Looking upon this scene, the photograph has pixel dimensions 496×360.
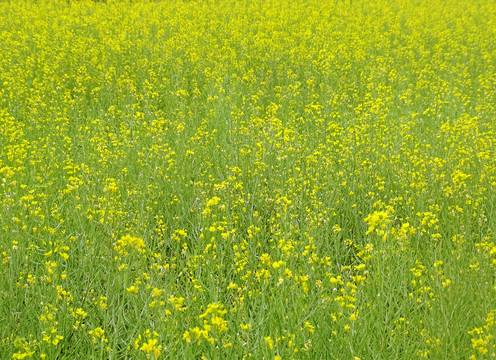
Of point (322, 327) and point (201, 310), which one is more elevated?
point (322, 327)

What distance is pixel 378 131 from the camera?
16.5 feet

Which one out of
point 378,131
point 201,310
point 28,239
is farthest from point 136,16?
point 201,310

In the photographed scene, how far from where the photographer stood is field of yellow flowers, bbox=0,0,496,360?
229cm

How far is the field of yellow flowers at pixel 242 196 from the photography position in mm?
2291

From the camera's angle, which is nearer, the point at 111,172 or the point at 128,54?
the point at 111,172

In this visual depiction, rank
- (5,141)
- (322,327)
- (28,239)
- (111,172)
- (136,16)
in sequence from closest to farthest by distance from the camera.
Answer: (322,327) < (28,239) < (111,172) < (5,141) < (136,16)

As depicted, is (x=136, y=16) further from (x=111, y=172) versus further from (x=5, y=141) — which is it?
(x=111, y=172)

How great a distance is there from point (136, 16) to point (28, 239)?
28.0 ft

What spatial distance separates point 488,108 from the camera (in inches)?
231

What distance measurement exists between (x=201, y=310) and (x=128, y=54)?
630 centimetres

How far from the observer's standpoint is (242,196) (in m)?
3.89

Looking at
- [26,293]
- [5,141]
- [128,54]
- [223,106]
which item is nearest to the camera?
[26,293]

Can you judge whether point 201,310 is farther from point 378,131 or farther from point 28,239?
point 378,131

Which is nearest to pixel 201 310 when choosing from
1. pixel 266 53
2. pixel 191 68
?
pixel 191 68
